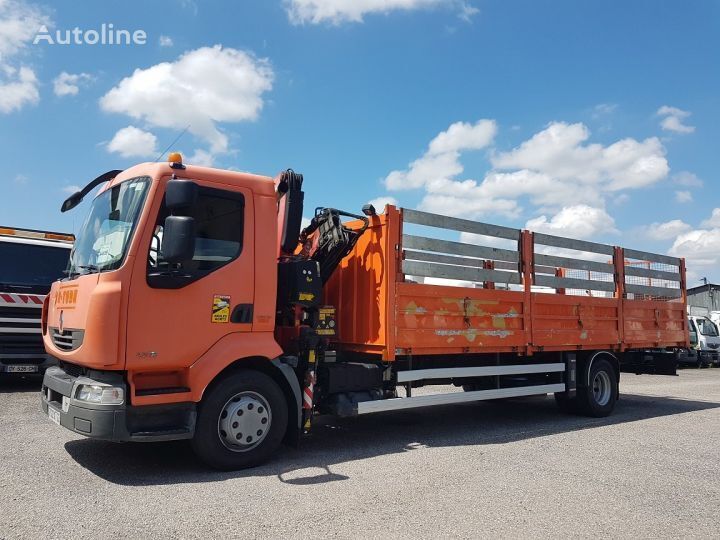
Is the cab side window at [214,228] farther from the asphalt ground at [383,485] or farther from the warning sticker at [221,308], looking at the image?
the asphalt ground at [383,485]

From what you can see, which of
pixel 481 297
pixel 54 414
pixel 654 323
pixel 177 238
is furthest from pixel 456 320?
pixel 654 323

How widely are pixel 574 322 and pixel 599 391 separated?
4.83 feet

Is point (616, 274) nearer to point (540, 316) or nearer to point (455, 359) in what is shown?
point (540, 316)

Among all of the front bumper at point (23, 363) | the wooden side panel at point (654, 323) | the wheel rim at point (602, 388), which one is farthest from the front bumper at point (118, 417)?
the wooden side panel at point (654, 323)

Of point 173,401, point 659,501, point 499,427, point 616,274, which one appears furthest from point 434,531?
point 616,274

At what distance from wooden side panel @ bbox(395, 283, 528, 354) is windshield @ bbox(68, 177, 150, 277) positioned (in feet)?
9.47

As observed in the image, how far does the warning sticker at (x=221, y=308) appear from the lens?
5227 millimetres

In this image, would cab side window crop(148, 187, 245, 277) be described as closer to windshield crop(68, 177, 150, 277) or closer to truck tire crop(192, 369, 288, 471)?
windshield crop(68, 177, 150, 277)

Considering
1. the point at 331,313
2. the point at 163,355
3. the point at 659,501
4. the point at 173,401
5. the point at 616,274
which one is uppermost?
the point at 616,274

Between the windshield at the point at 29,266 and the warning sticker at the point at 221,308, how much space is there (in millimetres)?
6117

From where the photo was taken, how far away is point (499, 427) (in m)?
7.87

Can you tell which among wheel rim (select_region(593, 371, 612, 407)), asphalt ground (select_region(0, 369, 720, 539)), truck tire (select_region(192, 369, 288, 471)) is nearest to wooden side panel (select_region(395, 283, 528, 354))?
asphalt ground (select_region(0, 369, 720, 539))

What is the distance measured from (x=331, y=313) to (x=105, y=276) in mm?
2378

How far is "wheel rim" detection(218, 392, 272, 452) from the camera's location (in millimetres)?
5254
